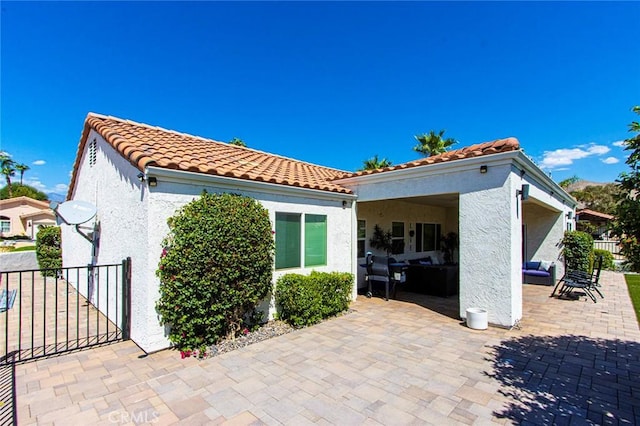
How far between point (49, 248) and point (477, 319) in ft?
61.2

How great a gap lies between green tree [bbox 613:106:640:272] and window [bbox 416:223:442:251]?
1221 cm

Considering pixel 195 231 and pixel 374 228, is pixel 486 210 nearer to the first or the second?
pixel 374 228

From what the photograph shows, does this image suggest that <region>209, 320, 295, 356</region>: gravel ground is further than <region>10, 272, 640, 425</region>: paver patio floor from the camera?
Yes

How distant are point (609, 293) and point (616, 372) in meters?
9.21

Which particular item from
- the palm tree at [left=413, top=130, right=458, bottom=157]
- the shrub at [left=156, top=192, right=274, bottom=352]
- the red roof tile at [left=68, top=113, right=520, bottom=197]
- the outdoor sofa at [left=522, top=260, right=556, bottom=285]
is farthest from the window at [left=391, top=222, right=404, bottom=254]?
the palm tree at [left=413, top=130, right=458, bottom=157]

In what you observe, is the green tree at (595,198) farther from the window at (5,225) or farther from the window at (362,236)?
the window at (5,225)

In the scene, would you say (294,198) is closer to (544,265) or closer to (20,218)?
(544,265)

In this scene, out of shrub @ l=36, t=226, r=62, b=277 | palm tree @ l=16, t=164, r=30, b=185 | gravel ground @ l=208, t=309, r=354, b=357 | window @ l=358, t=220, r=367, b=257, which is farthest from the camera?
palm tree @ l=16, t=164, r=30, b=185

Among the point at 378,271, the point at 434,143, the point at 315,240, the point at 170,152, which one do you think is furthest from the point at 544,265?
the point at 170,152

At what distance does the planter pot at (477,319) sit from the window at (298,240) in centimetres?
431

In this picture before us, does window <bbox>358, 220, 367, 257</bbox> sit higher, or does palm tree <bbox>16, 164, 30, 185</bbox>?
palm tree <bbox>16, 164, 30, 185</bbox>

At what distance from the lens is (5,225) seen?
4275 centimetres
